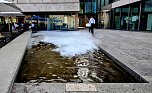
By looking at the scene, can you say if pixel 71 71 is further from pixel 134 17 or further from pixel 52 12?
pixel 52 12

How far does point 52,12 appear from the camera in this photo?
3125 cm

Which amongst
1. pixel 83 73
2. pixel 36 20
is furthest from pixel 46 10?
pixel 83 73

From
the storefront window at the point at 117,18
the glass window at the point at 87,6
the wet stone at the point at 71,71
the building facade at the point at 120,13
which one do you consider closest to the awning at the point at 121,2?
the building facade at the point at 120,13

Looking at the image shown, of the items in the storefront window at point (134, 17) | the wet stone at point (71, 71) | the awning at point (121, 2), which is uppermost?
the awning at point (121, 2)

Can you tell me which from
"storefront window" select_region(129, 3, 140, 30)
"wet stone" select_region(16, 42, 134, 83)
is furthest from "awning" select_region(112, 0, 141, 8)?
"wet stone" select_region(16, 42, 134, 83)

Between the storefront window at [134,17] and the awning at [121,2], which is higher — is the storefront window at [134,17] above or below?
below

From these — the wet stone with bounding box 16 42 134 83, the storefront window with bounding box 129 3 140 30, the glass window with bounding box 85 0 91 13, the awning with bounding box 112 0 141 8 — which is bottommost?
the wet stone with bounding box 16 42 134 83

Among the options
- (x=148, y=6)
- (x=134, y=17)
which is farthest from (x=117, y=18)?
(x=148, y=6)

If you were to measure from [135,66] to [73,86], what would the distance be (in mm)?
2722

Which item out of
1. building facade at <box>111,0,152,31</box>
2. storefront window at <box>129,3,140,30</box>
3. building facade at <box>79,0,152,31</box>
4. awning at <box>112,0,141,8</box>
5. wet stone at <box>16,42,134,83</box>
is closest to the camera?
wet stone at <box>16,42,134,83</box>

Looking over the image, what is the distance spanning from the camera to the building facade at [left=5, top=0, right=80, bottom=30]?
29.5 m

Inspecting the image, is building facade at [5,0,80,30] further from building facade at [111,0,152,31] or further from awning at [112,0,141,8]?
building facade at [111,0,152,31]

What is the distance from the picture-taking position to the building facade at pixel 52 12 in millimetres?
29469

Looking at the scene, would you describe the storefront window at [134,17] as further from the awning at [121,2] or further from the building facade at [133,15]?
the awning at [121,2]
